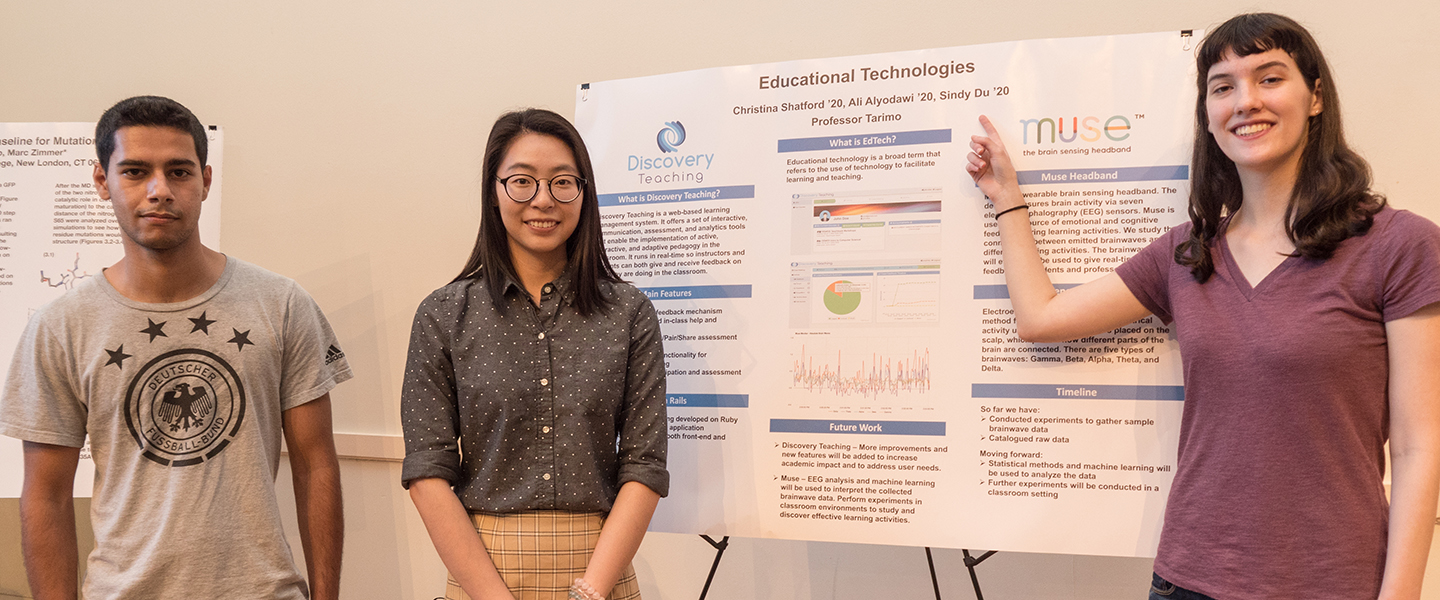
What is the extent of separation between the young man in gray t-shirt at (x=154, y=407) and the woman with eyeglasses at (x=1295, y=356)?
76.1 inches

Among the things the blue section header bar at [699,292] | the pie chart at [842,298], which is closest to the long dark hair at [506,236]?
the blue section header bar at [699,292]

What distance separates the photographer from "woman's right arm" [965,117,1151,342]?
1.92 metres

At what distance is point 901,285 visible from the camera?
2154 mm

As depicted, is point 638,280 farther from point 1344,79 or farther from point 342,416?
point 1344,79

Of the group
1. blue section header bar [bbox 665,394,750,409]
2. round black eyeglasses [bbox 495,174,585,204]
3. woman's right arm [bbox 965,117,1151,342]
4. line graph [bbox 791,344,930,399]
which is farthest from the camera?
blue section header bar [bbox 665,394,750,409]

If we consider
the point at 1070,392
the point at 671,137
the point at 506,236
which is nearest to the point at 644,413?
the point at 506,236

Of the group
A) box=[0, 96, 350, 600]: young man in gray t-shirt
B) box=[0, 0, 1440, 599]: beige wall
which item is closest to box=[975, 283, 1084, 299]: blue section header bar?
box=[0, 0, 1440, 599]: beige wall

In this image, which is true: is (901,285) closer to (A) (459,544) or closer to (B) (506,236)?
(B) (506,236)

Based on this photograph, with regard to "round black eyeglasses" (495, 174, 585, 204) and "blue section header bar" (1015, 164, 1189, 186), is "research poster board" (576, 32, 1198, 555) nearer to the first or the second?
"blue section header bar" (1015, 164, 1189, 186)

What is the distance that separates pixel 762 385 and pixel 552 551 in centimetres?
72

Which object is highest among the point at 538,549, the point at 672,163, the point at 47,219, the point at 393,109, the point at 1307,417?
the point at 393,109

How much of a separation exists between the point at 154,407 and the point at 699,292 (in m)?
1.26

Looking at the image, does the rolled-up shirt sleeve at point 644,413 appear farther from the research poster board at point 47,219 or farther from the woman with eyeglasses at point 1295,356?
the research poster board at point 47,219

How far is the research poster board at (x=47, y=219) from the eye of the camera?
269cm
